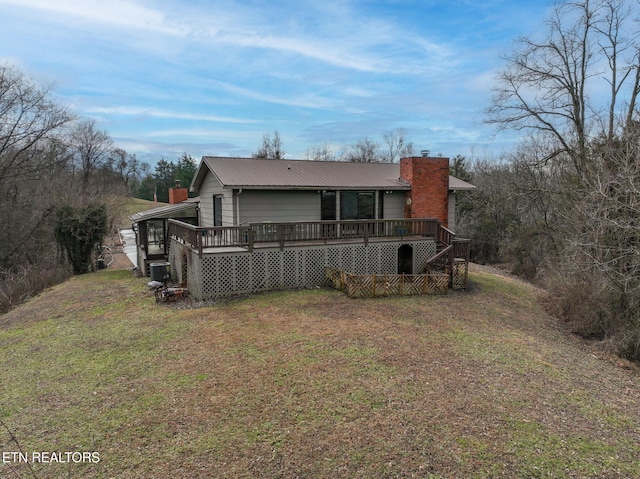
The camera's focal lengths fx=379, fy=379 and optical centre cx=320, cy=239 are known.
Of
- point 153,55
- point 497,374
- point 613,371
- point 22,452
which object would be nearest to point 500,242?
point 613,371

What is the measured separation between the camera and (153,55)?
15.7 meters

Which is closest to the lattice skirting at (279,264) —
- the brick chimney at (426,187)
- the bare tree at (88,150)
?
the brick chimney at (426,187)

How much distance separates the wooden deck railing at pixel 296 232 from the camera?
39.6ft

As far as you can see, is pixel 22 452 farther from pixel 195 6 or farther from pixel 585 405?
pixel 195 6

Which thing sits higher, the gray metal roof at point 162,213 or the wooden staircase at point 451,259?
the gray metal roof at point 162,213

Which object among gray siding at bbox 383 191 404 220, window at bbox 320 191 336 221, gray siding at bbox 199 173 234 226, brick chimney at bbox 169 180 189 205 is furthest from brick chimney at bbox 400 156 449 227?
brick chimney at bbox 169 180 189 205

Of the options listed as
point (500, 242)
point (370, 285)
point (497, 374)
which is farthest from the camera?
point (500, 242)

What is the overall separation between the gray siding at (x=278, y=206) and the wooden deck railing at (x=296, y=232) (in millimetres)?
1099

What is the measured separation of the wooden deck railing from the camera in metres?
12.1

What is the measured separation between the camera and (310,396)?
235 inches

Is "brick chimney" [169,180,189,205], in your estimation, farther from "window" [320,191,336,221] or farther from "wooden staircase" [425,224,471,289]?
"wooden staircase" [425,224,471,289]

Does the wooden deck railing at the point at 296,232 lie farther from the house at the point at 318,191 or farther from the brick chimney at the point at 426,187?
the brick chimney at the point at 426,187

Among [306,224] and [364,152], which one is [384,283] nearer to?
[306,224]

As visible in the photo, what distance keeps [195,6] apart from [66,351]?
444 inches
